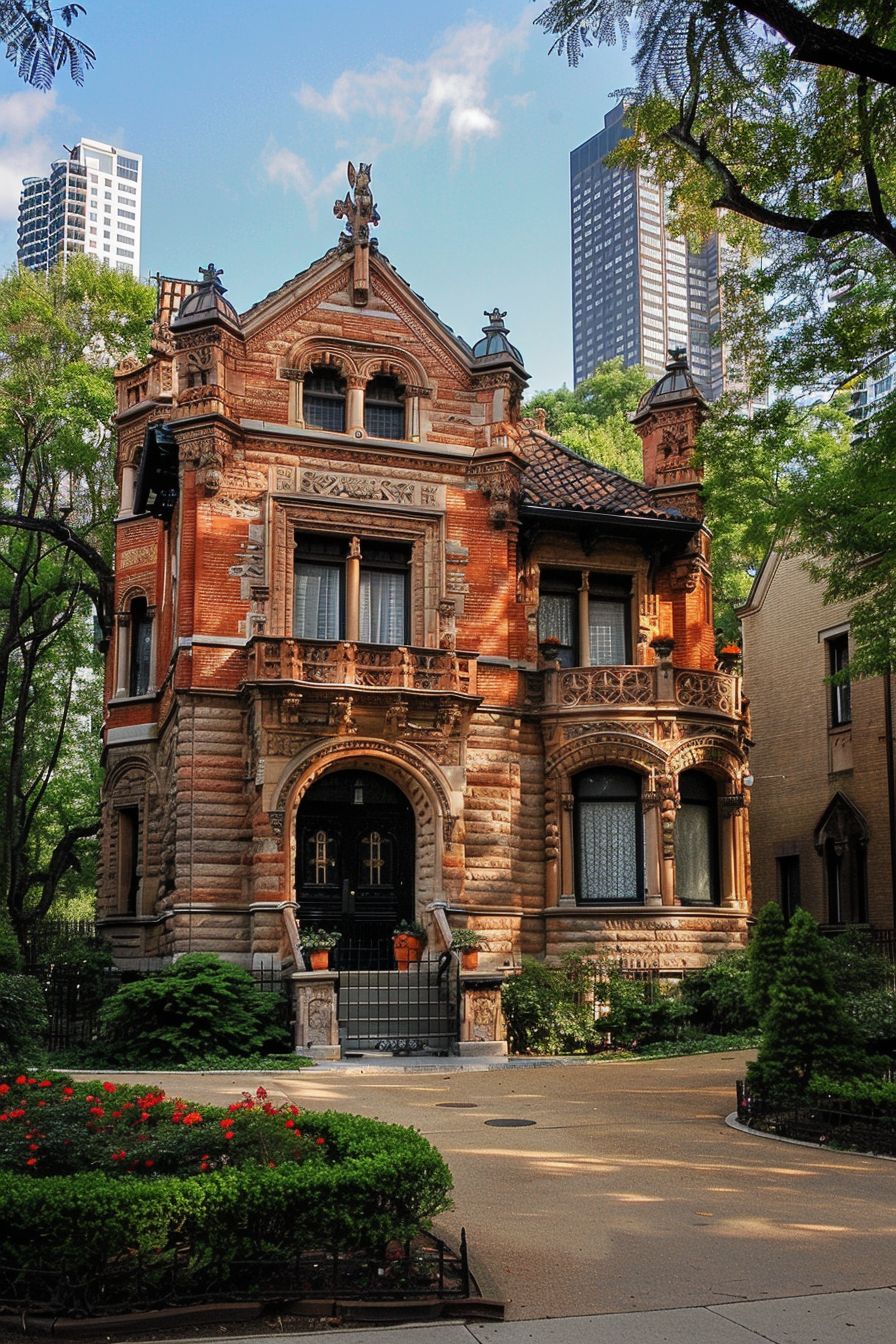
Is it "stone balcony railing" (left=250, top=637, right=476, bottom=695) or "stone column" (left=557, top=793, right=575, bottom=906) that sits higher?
"stone balcony railing" (left=250, top=637, right=476, bottom=695)

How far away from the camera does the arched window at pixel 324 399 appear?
27.0m

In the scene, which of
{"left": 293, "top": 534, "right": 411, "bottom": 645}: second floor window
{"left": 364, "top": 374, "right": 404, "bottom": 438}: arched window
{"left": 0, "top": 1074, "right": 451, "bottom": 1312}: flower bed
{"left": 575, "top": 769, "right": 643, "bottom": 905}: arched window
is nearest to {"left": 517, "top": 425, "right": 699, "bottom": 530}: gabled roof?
{"left": 364, "top": 374, "right": 404, "bottom": 438}: arched window

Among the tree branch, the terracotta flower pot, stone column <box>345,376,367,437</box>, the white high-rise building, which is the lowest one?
the terracotta flower pot

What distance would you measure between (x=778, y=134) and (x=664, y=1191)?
12706mm

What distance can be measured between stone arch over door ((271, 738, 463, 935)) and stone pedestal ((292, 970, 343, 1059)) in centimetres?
339

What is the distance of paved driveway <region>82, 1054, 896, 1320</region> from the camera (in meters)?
8.03

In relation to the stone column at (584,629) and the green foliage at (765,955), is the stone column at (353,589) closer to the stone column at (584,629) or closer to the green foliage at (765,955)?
the stone column at (584,629)

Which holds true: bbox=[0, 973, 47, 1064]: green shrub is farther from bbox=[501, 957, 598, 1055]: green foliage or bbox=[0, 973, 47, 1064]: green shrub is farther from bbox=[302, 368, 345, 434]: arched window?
bbox=[302, 368, 345, 434]: arched window

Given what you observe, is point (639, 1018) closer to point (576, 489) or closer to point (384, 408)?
point (576, 489)

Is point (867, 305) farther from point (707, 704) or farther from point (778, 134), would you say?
point (707, 704)

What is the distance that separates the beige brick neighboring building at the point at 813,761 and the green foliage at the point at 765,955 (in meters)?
15.4

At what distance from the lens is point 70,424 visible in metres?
37.8

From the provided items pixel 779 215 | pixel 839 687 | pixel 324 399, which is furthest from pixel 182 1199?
pixel 839 687

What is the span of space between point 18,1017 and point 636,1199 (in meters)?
8.71
